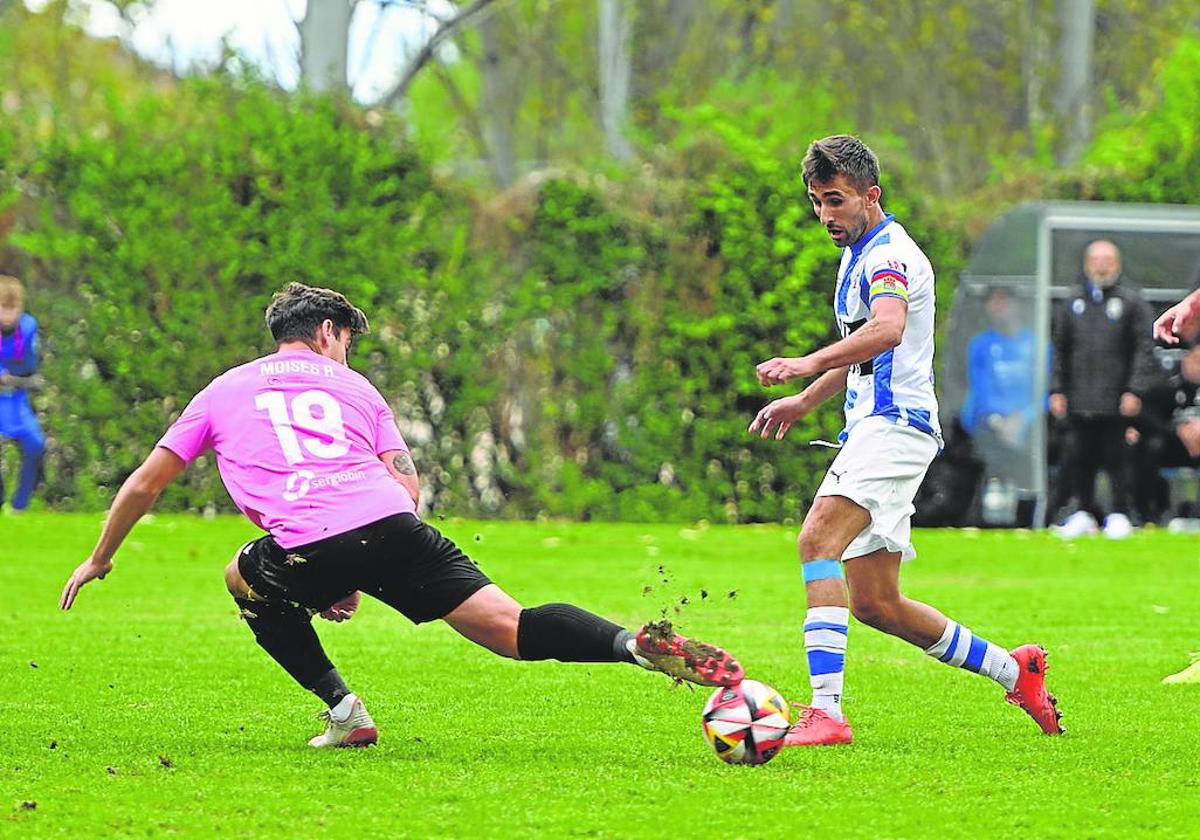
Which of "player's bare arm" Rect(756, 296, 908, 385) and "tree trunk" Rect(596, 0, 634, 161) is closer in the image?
"player's bare arm" Rect(756, 296, 908, 385)

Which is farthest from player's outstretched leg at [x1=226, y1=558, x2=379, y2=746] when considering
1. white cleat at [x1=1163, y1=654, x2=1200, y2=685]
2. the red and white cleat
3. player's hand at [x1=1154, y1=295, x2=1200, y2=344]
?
white cleat at [x1=1163, y1=654, x2=1200, y2=685]

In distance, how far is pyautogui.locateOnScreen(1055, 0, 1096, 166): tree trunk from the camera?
111 ft

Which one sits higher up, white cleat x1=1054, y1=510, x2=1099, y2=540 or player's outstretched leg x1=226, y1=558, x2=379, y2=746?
player's outstretched leg x1=226, y1=558, x2=379, y2=746

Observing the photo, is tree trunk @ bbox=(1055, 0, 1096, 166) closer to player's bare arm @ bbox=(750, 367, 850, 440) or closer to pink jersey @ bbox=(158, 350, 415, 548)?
player's bare arm @ bbox=(750, 367, 850, 440)

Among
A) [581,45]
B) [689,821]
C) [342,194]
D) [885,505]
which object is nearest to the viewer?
[689,821]

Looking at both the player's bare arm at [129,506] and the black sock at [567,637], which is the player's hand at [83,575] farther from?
the black sock at [567,637]

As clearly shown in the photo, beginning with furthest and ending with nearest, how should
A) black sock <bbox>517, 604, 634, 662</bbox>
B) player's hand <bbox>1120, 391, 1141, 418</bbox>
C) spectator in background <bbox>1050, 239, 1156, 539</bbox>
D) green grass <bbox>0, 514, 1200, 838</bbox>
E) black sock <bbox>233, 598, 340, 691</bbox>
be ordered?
spectator in background <bbox>1050, 239, 1156, 539</bbox> < player's hand <bbox>1120, 391, 1141, 418</bbox> < black sock <bbox>233, 598, 340, 691</bbox> < black sock <bbox>517, 604, 634, 662</bbox> < green grass <bbox>0, 514, 1200, 838</bbox>

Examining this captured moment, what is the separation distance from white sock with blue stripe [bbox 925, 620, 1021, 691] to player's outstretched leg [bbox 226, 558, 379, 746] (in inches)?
83.0

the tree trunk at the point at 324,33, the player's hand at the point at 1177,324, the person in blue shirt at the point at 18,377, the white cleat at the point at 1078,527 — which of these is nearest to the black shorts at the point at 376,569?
the player's hand at the point at 1177,324

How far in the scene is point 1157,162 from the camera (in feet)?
68.7

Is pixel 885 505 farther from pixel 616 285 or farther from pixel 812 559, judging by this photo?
pixel 616 285

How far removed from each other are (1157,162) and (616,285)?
5853 mm

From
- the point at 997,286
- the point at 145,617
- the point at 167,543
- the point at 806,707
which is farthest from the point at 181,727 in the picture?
the point at 997,286

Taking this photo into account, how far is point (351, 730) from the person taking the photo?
7.30 m
